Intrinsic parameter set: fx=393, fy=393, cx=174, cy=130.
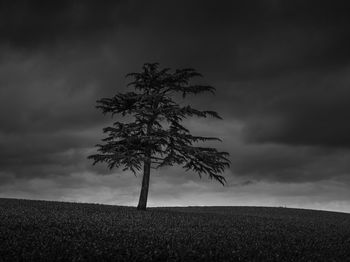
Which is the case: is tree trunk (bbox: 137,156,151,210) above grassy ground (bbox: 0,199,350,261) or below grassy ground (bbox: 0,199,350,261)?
above

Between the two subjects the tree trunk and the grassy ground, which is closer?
the grassy ground

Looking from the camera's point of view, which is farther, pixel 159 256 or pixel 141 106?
pixel 141 106

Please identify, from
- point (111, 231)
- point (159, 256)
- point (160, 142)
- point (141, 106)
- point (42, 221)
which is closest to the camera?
point (159, 256)

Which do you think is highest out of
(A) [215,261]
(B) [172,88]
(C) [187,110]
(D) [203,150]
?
(B) [172,88]

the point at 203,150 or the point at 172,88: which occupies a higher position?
the point at 172,88

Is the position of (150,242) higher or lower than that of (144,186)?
lower

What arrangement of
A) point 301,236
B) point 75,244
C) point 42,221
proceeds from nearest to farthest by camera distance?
point 75,244 → point 42,221 → point 301,236

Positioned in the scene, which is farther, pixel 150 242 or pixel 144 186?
pixel 144 186

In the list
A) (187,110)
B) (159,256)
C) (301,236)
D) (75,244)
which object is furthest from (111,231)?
(187,110)

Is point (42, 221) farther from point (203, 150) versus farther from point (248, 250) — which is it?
point (203, 150)

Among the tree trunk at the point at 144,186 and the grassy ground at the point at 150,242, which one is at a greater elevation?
the tree trunk at the point at 144,186

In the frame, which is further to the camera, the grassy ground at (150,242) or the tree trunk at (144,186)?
the tree trunk at (144,186)

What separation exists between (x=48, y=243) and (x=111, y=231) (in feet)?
14.4

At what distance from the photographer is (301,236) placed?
21.4 m
